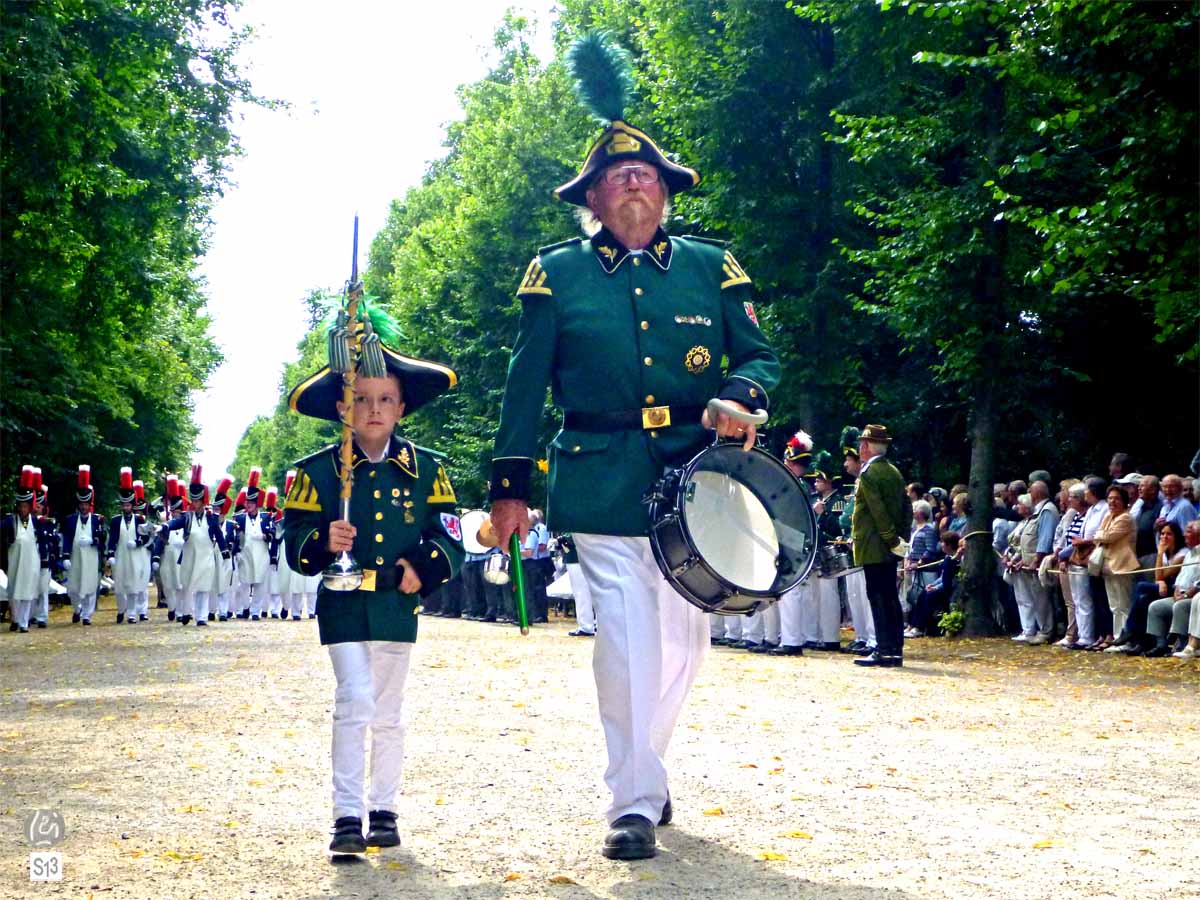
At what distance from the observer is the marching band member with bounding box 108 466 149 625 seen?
3250 centimetres

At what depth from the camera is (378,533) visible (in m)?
7.36

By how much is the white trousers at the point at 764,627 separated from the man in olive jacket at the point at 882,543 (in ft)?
11.4

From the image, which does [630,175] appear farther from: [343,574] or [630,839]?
[630,839]

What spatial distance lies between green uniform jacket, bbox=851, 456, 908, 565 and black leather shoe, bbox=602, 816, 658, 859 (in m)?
11.5

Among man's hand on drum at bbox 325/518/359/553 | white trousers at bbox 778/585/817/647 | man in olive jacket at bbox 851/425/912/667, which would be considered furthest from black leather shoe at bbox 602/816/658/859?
white trousers at bbox 778/585/817/647

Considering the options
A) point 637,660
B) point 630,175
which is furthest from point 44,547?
point 637,660

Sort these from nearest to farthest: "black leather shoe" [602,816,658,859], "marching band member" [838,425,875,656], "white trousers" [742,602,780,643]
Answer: "black leather shoe" [602,816,658,859], "marching band member" [838,425,875,656], "white trousers" [742,602,780,643]

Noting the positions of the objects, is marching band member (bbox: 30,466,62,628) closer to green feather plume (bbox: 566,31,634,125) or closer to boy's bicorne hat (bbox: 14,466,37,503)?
boy's bicorne hat (bbox: 14,466,37,503)

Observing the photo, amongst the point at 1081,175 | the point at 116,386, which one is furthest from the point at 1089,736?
the point at 116,386

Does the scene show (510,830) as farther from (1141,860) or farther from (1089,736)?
(1089,736)

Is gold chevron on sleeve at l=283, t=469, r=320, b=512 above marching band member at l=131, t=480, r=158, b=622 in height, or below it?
below

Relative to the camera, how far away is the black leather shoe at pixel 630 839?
6547 mm

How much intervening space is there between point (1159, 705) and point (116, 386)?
31.6 metres

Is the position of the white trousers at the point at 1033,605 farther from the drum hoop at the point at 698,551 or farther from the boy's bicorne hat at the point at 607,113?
the drum hoop at the point at 698,551
